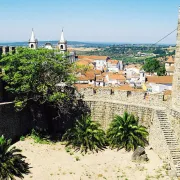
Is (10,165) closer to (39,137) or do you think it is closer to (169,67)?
(39,137)

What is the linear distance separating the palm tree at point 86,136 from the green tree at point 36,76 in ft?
6.38

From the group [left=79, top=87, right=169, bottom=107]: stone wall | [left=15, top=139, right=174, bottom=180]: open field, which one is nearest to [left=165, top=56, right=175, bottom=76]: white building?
[left=79, top=87, right=169, bottom=107]: stone wall

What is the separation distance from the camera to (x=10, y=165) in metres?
14.2

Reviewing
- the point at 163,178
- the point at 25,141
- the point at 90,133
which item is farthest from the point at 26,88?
the point at 163,178

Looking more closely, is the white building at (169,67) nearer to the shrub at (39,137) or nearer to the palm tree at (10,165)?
the shrub at (39,137)

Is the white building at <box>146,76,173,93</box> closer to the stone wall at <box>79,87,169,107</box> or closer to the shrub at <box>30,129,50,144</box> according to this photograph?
the stone wall at <box>79,87,169,107</box>

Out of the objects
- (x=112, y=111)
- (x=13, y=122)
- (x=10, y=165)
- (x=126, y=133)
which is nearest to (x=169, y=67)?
(x=112, y=111)

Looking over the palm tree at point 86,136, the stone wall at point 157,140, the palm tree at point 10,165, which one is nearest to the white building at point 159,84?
the stone wall at point 157,140

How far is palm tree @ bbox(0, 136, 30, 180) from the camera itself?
547 inches

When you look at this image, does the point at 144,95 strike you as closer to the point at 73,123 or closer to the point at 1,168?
the point at 73,123

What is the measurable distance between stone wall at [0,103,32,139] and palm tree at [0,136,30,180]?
2610 mm

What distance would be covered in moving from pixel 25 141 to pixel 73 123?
126 inches

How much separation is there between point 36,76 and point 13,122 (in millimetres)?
3074

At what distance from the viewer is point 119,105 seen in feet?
62.0
